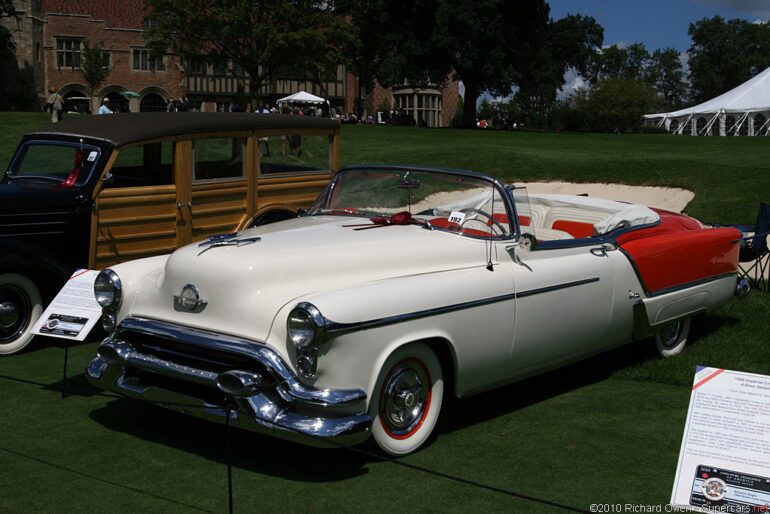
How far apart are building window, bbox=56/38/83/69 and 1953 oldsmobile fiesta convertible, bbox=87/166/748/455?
64.6 meters

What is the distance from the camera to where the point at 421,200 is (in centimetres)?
646

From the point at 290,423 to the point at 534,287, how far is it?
1980mm

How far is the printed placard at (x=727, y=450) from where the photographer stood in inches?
141

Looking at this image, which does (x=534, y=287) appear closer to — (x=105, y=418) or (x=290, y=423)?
(x=290, y=423)

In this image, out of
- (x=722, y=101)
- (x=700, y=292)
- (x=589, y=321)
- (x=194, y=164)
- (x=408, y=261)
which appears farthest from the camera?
(x=722, y=101)

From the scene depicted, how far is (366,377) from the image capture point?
15.5 ft

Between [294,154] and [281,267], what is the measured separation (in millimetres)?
5183

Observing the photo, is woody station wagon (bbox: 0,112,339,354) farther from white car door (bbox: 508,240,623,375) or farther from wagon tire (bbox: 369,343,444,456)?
white car door (bbox: 508,240,623,375)

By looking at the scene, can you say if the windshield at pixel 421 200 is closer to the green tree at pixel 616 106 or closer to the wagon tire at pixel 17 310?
the wagon tire at pixel 17 310

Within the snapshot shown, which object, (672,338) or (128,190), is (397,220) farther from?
(128,190)

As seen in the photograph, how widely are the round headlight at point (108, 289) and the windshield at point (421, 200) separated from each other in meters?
1.64

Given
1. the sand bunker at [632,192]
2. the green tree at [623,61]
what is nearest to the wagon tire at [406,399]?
the sand bunker at [632,192]

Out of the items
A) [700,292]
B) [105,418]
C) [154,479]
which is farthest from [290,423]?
[700,292]

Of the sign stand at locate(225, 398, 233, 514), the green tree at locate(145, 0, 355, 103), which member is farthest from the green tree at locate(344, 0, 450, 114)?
the sign stand at locate(225, 398, 233, 514)
